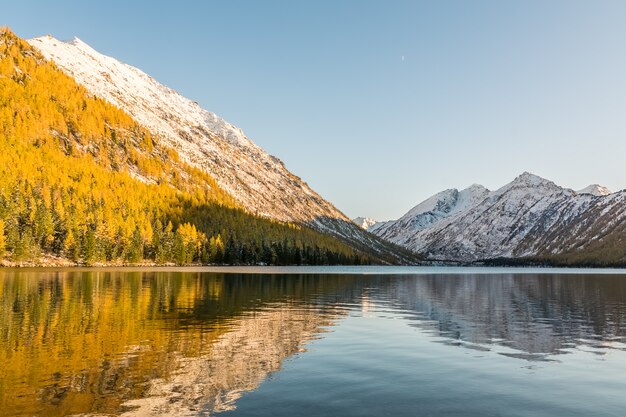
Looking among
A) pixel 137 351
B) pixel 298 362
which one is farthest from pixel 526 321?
pixel 137 351

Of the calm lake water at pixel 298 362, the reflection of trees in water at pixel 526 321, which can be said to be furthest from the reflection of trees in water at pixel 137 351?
the reflection of trees in water at pixel 526 321

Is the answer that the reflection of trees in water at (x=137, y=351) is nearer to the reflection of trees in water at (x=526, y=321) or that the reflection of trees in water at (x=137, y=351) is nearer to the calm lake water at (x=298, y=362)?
the calm lake water at (x=298, y=362)

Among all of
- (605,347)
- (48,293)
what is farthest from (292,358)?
(48,293)

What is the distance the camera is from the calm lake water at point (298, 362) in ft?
61.0

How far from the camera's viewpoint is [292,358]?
27.6 metres

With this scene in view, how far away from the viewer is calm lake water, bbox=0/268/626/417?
18594 millimetres

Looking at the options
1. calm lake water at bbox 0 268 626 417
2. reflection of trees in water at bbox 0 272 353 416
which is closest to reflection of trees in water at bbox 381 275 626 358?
calm lake water at bbox 0 268 626 417

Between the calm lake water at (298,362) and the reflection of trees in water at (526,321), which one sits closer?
the calm lake water at (298,362)

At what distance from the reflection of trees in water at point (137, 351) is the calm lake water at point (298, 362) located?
0.09m

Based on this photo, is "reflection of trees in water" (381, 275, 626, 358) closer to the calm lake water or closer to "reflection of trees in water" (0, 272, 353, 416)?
the calm lake water

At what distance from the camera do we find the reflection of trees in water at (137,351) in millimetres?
18562

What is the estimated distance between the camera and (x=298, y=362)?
2652 cm

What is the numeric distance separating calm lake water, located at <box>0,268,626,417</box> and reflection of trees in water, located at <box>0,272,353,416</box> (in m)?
0.09

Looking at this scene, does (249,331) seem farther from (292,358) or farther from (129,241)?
(129,241)
